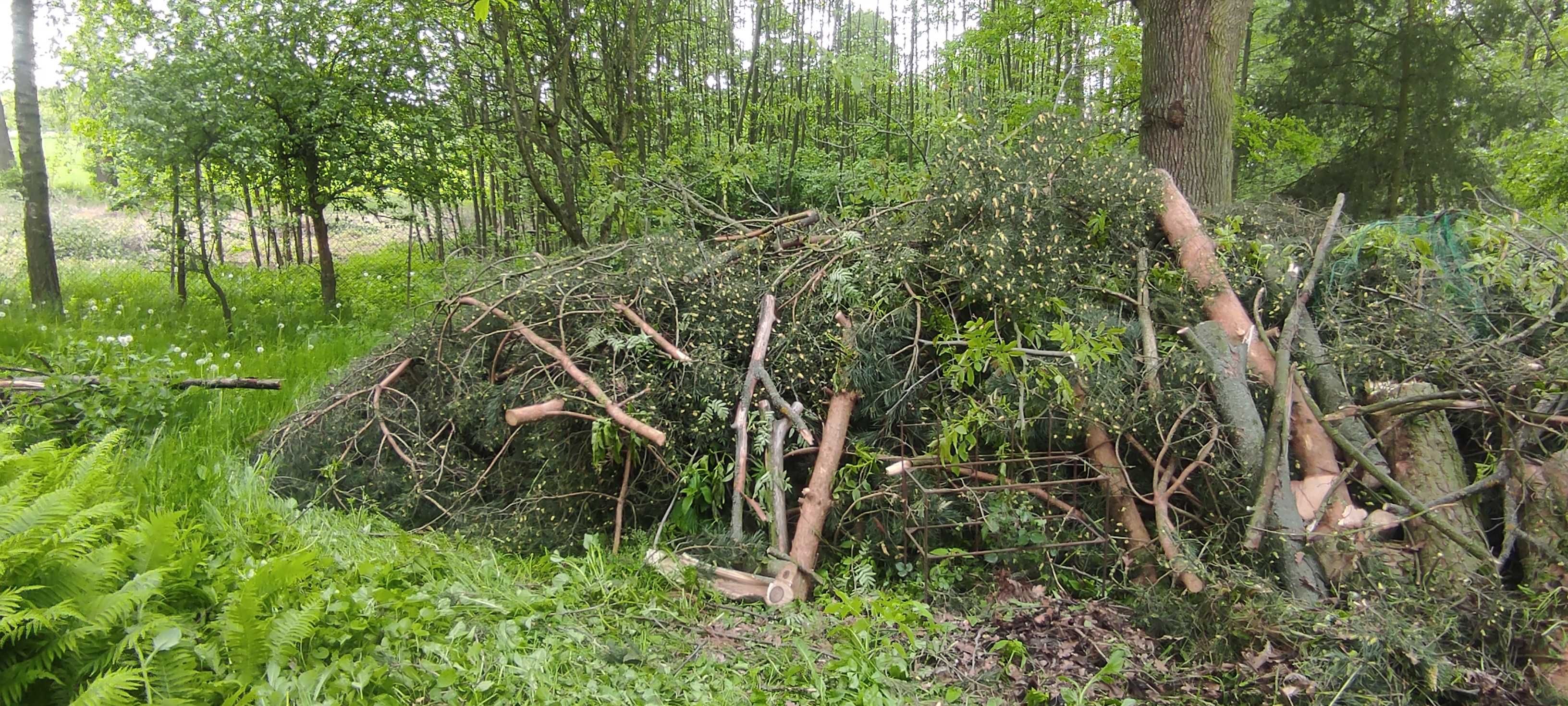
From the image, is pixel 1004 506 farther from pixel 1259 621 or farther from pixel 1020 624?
pixel 1259 621

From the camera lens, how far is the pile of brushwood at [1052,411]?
9.12 feet

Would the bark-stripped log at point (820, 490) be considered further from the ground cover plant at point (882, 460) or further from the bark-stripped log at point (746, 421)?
the bark-stripped log at point (746, 421)

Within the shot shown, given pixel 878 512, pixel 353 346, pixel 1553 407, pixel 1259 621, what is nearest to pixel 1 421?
pixel 353 346

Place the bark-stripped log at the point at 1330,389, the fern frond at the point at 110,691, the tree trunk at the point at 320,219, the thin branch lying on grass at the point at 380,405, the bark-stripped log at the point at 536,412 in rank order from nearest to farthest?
the fern frond at the point at 110,691 < the bark-stripped log at the point at 1330,389 < the bark-stripped log at the point at 536,412 < the thin branch lying on grass at the point at 380,405 < the tree trunk at the point at 320,219

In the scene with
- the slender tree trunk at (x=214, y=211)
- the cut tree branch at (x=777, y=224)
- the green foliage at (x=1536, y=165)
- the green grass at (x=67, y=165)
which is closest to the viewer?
the cut tree branch at (x=777, y=224)

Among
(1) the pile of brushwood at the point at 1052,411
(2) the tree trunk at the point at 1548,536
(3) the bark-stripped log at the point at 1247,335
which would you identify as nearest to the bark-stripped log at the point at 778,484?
(1) the pile of brushwood at the point at 1052,411

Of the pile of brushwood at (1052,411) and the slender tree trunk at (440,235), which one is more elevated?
the slender tree trunk at (440,235)

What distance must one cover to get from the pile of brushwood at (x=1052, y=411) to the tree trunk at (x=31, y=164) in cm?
451

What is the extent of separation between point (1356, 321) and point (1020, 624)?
213 centimetres

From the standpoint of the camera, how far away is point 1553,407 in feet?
9.28

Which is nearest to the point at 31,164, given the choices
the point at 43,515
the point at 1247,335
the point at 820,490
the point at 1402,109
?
the point at 43,515

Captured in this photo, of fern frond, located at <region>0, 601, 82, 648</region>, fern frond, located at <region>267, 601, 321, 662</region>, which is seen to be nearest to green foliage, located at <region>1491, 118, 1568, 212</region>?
fern frond, located at <region>267, 601, 321, 662</region>

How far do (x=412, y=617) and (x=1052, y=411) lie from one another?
256cm

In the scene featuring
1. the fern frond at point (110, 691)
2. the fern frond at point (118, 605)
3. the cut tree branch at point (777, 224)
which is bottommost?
the fern frond at point (110, 691)
